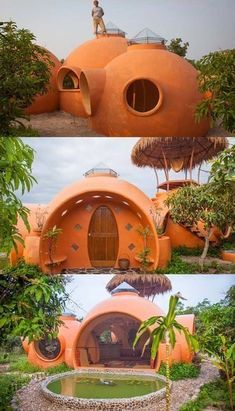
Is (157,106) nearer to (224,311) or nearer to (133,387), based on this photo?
(224,311)

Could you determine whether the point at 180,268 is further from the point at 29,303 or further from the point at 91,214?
the point at 29,303

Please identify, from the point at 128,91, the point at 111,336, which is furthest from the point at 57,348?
the point at 128,91

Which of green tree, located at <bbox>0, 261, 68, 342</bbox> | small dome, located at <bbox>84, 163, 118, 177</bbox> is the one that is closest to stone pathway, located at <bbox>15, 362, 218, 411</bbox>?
green tree, located at <bbox>0, 261, 68, 342</bbox>

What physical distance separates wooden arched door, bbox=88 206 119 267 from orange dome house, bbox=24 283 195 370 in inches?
9.0

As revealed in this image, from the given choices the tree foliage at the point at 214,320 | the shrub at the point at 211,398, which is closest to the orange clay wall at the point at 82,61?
the tree foliage at the point at 214,320

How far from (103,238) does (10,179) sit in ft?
3.85

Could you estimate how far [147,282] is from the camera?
4.60m

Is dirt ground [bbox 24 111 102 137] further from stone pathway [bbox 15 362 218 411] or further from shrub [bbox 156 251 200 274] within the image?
stone pathway [bbox 15 362 218 411]

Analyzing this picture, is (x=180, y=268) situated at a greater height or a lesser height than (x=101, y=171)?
lesser

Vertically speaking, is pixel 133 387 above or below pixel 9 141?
below

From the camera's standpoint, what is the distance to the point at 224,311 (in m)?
4.50

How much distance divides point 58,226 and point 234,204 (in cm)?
126

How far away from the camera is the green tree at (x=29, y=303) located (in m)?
3.93

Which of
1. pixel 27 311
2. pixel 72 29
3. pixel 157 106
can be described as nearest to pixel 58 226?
pixel 27 311
